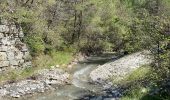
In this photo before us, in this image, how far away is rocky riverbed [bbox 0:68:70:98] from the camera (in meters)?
30.7

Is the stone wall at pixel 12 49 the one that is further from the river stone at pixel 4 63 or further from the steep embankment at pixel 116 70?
the steep embankment at pixel 116 70

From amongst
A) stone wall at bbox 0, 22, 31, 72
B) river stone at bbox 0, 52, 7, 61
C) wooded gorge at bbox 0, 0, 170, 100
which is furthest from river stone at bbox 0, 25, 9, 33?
river stone at bbox 0, 52, 7, 61

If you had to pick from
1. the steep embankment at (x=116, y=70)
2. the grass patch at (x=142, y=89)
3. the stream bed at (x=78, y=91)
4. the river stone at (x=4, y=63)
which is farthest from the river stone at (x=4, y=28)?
the grass patch at (x=142, y=89)

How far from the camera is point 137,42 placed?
25.3m

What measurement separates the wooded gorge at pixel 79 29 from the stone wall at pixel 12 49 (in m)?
0.86

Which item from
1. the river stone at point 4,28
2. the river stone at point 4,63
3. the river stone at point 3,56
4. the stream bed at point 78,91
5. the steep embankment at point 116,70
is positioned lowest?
the stream bed at point 78,91

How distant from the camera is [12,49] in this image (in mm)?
37188

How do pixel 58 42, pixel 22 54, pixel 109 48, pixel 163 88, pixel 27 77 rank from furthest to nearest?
pixel 109 48, pixel 58 42, pixel 22 54, pixel 27 77, pixel 163 88

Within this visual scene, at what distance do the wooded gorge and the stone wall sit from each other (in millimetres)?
856

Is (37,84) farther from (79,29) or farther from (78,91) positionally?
(79,29)

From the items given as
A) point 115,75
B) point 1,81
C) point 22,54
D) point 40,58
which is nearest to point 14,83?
Result: point 1,81

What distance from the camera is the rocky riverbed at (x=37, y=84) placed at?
30.7m

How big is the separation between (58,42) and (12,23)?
436 inches

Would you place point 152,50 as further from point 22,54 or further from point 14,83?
point 22,54
